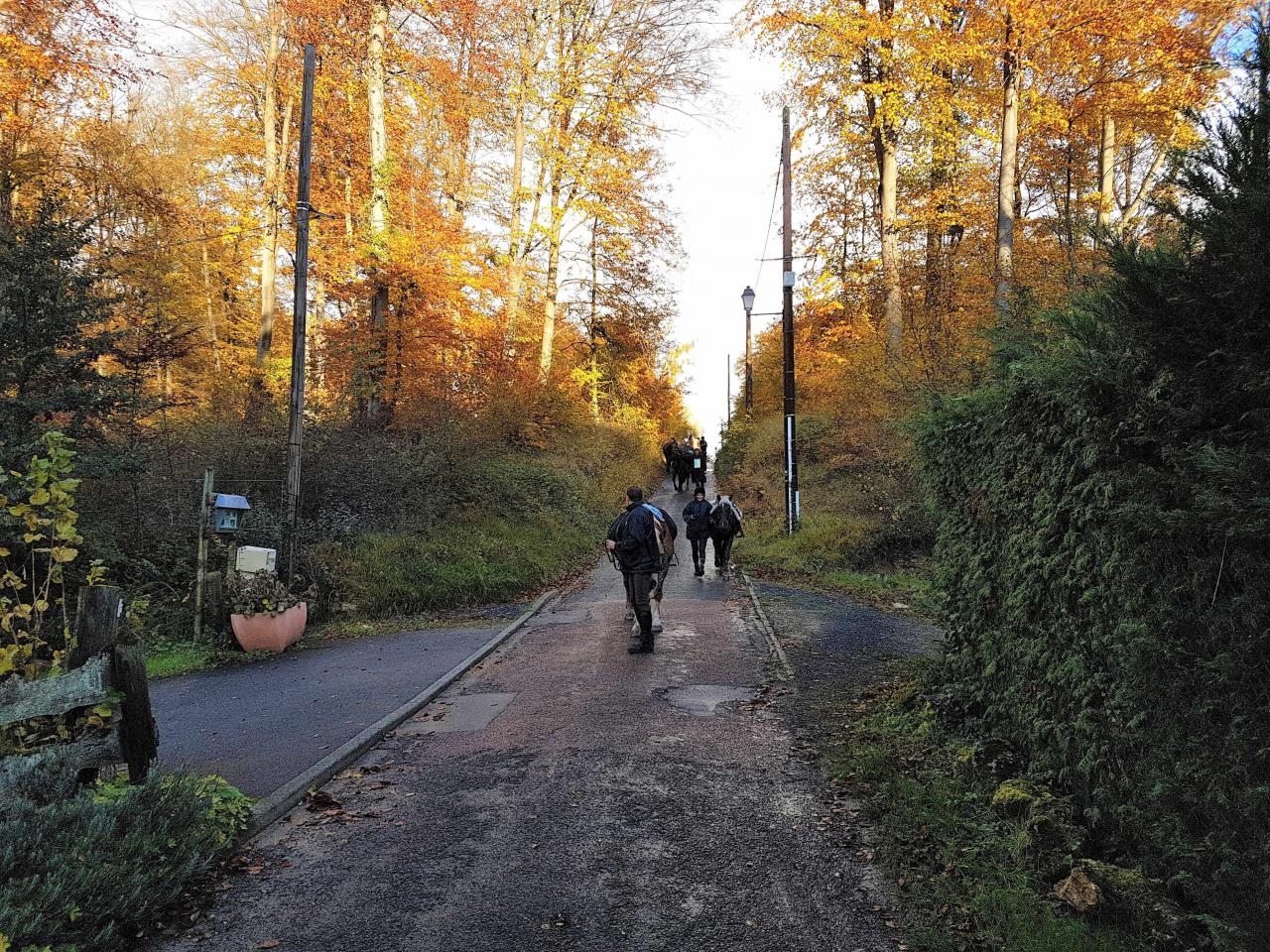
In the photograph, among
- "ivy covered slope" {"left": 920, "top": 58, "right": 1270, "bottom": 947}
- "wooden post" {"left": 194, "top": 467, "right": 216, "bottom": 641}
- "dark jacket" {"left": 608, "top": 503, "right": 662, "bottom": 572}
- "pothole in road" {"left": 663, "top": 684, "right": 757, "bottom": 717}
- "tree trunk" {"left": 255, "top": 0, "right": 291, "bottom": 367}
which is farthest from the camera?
"tree trunk" {"left": 255, "top": 0, "right": 291, "bottom": 367}

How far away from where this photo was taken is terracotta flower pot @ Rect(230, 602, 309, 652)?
32.0 feet

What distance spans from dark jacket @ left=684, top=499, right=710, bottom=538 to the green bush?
10914 millimetres

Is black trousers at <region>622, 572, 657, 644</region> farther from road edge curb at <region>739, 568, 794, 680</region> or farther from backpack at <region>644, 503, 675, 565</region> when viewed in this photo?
road edge curb at <region>739, 568, 794, 680</region>

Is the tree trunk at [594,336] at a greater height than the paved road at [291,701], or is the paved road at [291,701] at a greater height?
the tree trunk at [594,336]

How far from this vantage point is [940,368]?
14.5 metres

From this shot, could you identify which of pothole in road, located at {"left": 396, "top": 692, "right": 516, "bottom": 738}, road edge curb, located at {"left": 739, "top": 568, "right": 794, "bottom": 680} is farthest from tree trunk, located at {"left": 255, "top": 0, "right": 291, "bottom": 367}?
pothole in road, located at {"left": 396, "top": 692, "right": 516, "bottom": 738}

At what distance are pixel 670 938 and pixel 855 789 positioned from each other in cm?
212

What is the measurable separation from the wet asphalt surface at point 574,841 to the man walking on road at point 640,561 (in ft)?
4.78

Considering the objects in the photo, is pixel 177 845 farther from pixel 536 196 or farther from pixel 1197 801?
pixel 536 196

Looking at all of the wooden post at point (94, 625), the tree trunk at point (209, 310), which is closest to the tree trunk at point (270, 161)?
the tree trunk at point (209, 310)

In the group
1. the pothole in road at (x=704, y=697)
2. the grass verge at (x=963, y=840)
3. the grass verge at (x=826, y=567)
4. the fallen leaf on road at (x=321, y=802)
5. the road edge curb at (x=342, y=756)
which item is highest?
the grass verge at (x=826, y=567)

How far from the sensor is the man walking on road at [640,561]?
9.15m

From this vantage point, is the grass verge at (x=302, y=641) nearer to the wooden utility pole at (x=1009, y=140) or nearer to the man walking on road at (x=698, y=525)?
the man walking on road at (x=698, y=525)

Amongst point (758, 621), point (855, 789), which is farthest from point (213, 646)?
point (855, 789)
